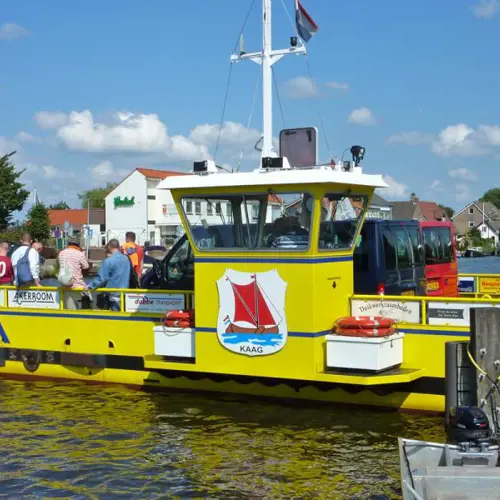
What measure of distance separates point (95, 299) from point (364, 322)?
4.49 m

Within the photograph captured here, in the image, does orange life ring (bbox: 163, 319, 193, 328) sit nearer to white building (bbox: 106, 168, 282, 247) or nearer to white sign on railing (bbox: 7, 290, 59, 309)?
white sign on railing (bbox: 7, 290, 59, 309)

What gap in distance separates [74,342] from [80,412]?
147cm

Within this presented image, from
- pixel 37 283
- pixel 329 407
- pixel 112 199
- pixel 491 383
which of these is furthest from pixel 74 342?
pixel 112 199

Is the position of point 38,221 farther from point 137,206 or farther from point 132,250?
point 132,250

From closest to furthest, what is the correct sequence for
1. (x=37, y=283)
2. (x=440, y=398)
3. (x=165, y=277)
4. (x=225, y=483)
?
(x=225, y=483) → (x=440, y=398) → (x=165, y=277) → (x=37, y=283)

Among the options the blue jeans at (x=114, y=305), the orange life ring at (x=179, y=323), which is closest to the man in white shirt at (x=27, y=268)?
the blue jeans at (x=114, y=305)

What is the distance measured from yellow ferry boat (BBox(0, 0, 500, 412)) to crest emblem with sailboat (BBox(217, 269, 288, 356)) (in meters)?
0.01

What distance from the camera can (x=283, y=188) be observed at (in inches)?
372

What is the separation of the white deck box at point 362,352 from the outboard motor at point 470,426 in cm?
151

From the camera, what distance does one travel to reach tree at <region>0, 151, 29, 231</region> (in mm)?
61312

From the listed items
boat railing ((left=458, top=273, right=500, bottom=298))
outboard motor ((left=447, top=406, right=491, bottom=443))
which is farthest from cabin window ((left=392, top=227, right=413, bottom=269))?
outboard motor ((left=447, top=406, right=491, bottom=443))

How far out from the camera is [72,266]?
40.1 ft

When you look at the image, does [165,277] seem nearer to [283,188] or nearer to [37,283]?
[37,283]

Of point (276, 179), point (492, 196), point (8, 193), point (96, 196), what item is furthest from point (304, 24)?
point (492, 196)
